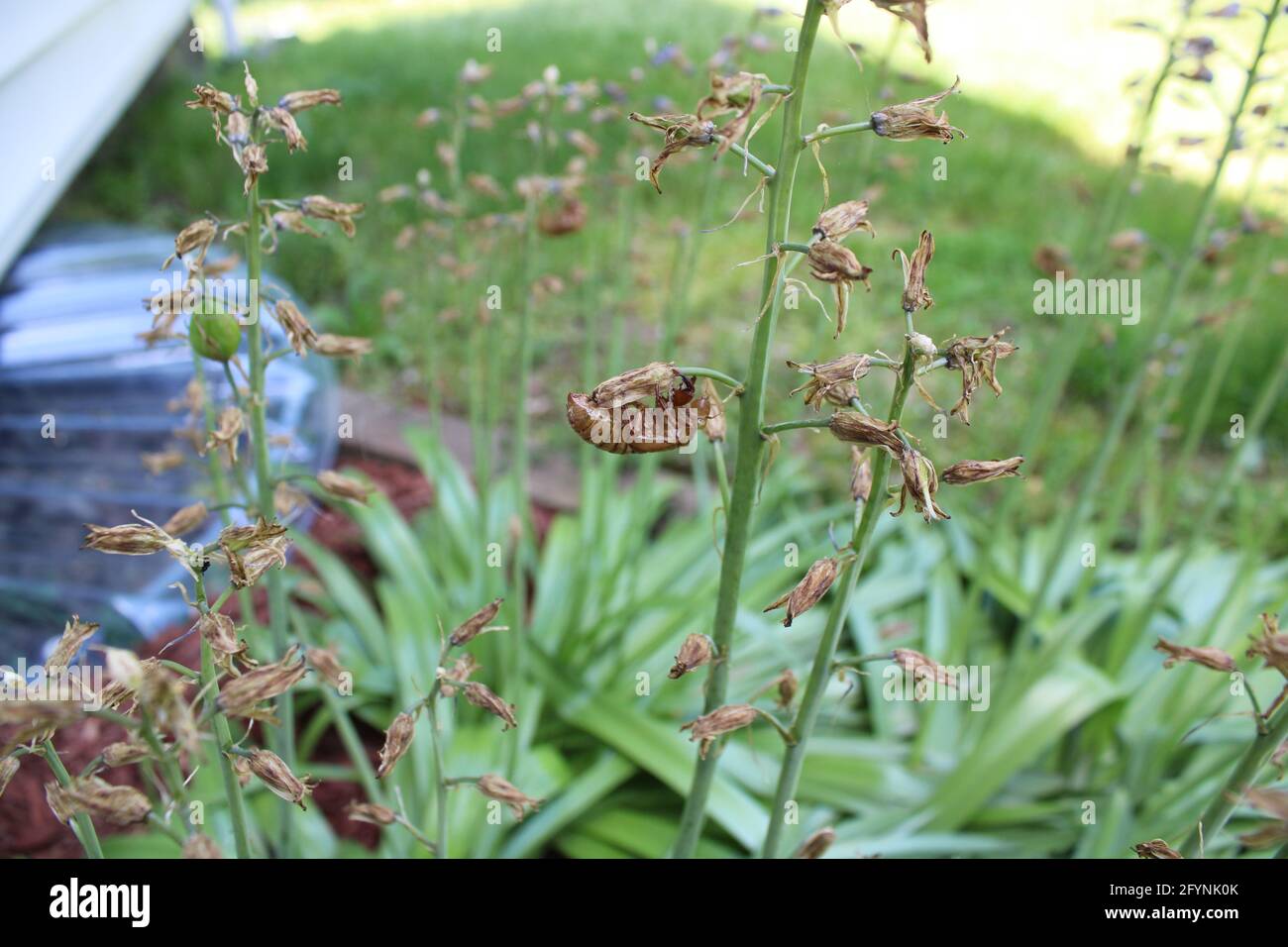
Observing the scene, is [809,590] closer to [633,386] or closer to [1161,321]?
[633,386]

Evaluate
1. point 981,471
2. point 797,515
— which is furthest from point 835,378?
point 797,515

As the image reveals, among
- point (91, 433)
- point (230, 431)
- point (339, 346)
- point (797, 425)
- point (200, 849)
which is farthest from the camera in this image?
point (91, 433)

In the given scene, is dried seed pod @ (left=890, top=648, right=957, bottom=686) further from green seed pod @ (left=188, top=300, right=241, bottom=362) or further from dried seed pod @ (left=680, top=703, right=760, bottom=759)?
green seed pod @ (left=188, top=300, right=241, bottom=362)

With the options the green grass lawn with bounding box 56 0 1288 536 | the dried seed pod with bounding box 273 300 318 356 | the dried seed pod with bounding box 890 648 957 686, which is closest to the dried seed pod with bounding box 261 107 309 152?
the dried seed pod with bounding box 273 300 318 356

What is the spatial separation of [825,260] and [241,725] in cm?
188

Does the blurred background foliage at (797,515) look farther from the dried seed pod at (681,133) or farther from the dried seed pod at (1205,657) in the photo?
the dried seed pod at (681,133)

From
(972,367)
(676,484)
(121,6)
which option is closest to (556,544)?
(676,484)

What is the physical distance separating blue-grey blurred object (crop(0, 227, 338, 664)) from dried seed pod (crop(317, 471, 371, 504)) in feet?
3.89

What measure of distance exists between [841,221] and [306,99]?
759mm

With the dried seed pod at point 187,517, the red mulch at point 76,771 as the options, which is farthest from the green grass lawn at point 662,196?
the dried seed pod at point 187,517

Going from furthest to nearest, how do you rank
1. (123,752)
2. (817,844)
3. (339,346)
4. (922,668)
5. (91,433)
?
(91,433), (339,346), (817,844), (922,668), (123,752)

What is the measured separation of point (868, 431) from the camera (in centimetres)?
97

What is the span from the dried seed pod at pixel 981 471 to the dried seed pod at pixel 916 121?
1.08 ft
